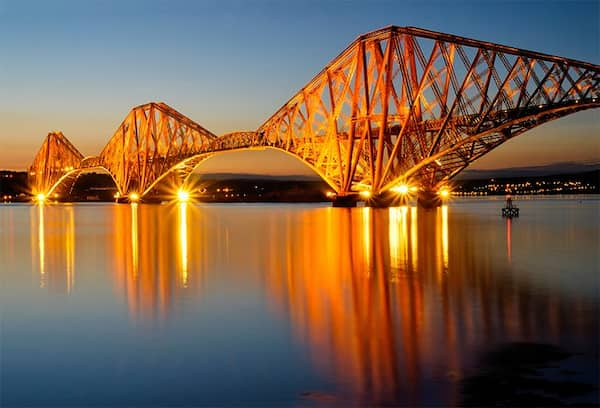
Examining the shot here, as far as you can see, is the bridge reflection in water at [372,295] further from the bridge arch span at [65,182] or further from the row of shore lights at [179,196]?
the bridge arch span at [65,182]

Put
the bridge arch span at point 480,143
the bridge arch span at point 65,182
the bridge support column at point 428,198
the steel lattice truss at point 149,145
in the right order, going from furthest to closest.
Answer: the bridge arch span at point 65,182
the steel lattice truss at point 149,145
the bridge support column at point 428,198
the bridge arch span at point 480,143

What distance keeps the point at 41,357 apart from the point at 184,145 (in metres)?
99.8

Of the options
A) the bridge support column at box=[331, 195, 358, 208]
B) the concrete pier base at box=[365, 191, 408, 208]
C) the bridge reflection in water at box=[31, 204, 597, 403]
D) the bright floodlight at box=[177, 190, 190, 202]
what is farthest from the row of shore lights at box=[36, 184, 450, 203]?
the bridge reflection in water at box=[31, 204, 597, 403]

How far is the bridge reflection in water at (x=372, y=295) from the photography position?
850 centimetres

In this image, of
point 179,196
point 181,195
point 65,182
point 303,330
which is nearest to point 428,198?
point 303,330

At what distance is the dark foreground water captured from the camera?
24.9ft

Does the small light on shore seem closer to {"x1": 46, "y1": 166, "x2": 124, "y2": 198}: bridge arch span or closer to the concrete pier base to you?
{"x1": 46, "y1": 166, "x2": 124, "y2": 198}: bridge arch span

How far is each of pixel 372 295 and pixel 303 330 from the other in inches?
150

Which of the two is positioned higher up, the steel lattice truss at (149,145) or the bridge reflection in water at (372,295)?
the steel lattice truss at (149,145)

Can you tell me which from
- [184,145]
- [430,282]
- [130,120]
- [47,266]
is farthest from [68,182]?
[430,282]

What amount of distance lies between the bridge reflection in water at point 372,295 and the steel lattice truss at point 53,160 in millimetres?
121466

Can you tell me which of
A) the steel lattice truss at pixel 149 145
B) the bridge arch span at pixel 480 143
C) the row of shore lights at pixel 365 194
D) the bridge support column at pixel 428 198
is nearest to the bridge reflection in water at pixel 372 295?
the bridge arch span at pixel 480 143

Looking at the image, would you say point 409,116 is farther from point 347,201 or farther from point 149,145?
point 149,145

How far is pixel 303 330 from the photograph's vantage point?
10656 millimetres
